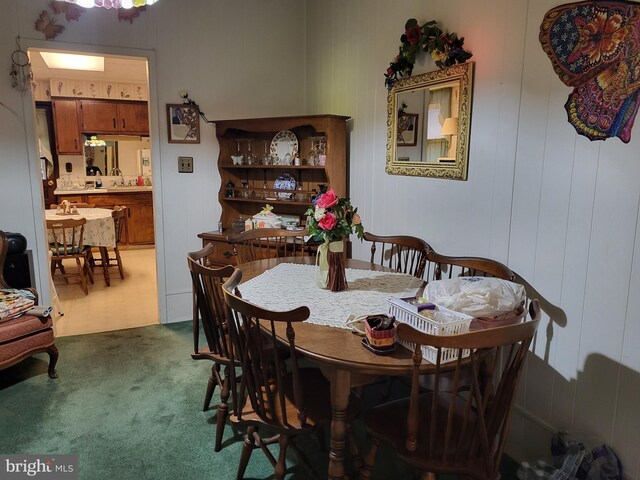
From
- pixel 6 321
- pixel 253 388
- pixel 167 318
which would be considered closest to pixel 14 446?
pixel 6 321

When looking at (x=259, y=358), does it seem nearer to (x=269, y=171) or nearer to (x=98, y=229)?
(x=269, y=171)

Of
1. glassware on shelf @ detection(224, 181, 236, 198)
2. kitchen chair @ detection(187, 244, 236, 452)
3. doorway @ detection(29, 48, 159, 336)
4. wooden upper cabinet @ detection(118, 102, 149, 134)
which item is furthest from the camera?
wooden upper cabinet @ detection(118, 102, 149, 134)

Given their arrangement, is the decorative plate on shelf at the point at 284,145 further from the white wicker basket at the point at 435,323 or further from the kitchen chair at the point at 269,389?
the white wicker basket at the point at 435,323

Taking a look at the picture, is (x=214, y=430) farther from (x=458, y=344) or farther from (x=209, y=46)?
(x=209, y=46)

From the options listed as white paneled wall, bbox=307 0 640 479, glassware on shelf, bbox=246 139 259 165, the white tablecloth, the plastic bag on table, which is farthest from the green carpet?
the white tablecloth

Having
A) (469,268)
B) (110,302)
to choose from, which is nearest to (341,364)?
(469,268)

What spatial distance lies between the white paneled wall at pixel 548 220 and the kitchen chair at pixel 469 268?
10 centimetres

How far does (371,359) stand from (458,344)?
11.6 inches

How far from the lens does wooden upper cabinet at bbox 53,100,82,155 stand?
7020mm

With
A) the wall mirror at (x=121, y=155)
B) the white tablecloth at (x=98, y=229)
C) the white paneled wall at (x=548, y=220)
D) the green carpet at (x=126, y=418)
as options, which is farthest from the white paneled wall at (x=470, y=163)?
the wall mirror at (x=121, y=155)

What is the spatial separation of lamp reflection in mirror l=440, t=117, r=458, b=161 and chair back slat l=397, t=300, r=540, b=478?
44.0 inches

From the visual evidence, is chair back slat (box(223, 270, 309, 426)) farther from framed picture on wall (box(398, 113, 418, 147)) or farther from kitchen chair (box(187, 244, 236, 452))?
framed picture on wall (box(398, 113, 418, 147))

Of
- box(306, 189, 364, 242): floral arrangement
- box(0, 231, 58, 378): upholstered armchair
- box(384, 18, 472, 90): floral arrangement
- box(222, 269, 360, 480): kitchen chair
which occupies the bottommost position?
box(0, 231, 58, 378): upholstered armchair

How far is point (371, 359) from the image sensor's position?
4.87 ft
